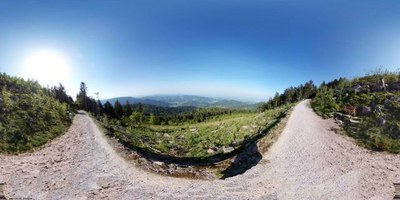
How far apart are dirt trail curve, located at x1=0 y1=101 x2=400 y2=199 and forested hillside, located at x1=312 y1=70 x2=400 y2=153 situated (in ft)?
7.78

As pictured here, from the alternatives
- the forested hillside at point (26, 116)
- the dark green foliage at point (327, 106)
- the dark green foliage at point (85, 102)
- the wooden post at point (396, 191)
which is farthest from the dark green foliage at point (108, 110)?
the wooden post at point (396, 191)

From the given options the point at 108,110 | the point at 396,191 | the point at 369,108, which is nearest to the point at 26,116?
the point at 396,191

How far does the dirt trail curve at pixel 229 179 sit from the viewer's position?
66.0ft

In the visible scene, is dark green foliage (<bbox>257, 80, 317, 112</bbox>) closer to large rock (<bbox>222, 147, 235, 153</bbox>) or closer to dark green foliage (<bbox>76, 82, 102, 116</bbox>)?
large rock (<bbox>222, 147, 235, 153</bbox>)

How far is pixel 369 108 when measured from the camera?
33375 mm

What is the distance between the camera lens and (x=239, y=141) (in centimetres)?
3703

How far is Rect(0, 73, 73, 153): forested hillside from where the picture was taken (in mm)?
28312

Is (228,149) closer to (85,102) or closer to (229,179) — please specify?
(229,179)

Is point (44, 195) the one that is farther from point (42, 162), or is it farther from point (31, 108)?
point (31, 108)

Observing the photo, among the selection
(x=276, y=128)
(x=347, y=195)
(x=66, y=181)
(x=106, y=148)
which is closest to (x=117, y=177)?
(x=66, y=181)

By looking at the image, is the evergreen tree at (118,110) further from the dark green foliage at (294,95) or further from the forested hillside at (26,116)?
the dark green foliage at (294,95)

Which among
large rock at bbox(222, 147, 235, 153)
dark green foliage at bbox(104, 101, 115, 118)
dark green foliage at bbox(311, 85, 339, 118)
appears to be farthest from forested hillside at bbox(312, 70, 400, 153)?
dark green foliage at bbox(104, 101, 115, 118)

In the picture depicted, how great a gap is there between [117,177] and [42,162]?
8344 mm

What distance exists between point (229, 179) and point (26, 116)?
87.4ft
